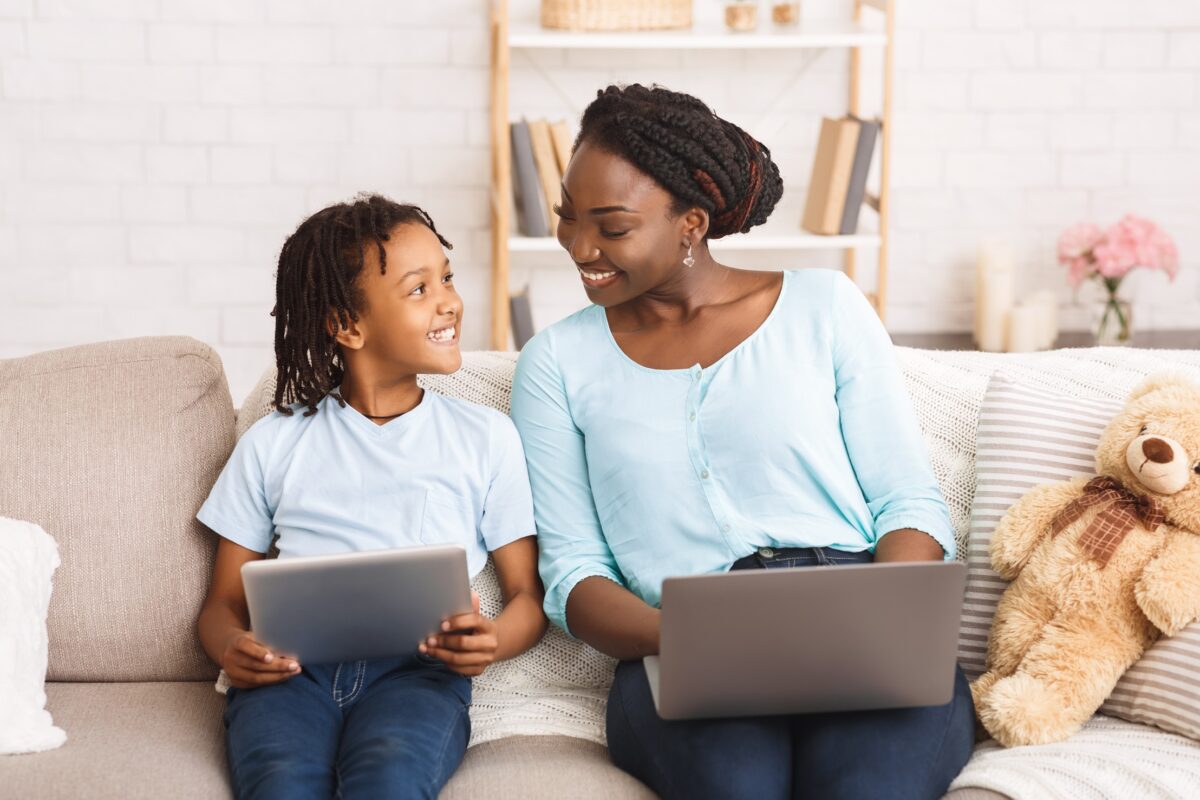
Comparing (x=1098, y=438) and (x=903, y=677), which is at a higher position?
(x=1098, y=438)

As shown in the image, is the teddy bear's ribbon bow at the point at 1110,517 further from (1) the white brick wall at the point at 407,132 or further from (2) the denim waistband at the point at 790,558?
(1) the white brick wall at the point at 407,132

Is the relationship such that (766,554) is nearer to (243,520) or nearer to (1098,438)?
(1098,438)

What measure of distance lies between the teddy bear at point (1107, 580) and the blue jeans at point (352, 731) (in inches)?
25.5

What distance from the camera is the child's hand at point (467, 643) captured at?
1.54m

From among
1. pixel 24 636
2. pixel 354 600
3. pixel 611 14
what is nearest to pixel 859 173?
pixel 611 14

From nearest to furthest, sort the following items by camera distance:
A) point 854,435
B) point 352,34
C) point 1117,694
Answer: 1. point 1117,694
2. point 854,435
3. point 352,34

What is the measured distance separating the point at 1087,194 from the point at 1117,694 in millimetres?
2244

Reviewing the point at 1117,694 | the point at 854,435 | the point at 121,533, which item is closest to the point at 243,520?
the point at 121,533

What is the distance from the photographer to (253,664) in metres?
1.55

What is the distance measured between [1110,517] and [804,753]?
1.54 ft

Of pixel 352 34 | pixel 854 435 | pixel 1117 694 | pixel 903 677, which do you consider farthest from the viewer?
pixel 352 34

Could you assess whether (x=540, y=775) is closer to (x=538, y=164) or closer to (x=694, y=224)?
(x=694, y=224)

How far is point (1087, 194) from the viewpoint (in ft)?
11.7

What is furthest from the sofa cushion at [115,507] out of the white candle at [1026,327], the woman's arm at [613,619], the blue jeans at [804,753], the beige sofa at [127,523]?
the white candle at [1026,327]
